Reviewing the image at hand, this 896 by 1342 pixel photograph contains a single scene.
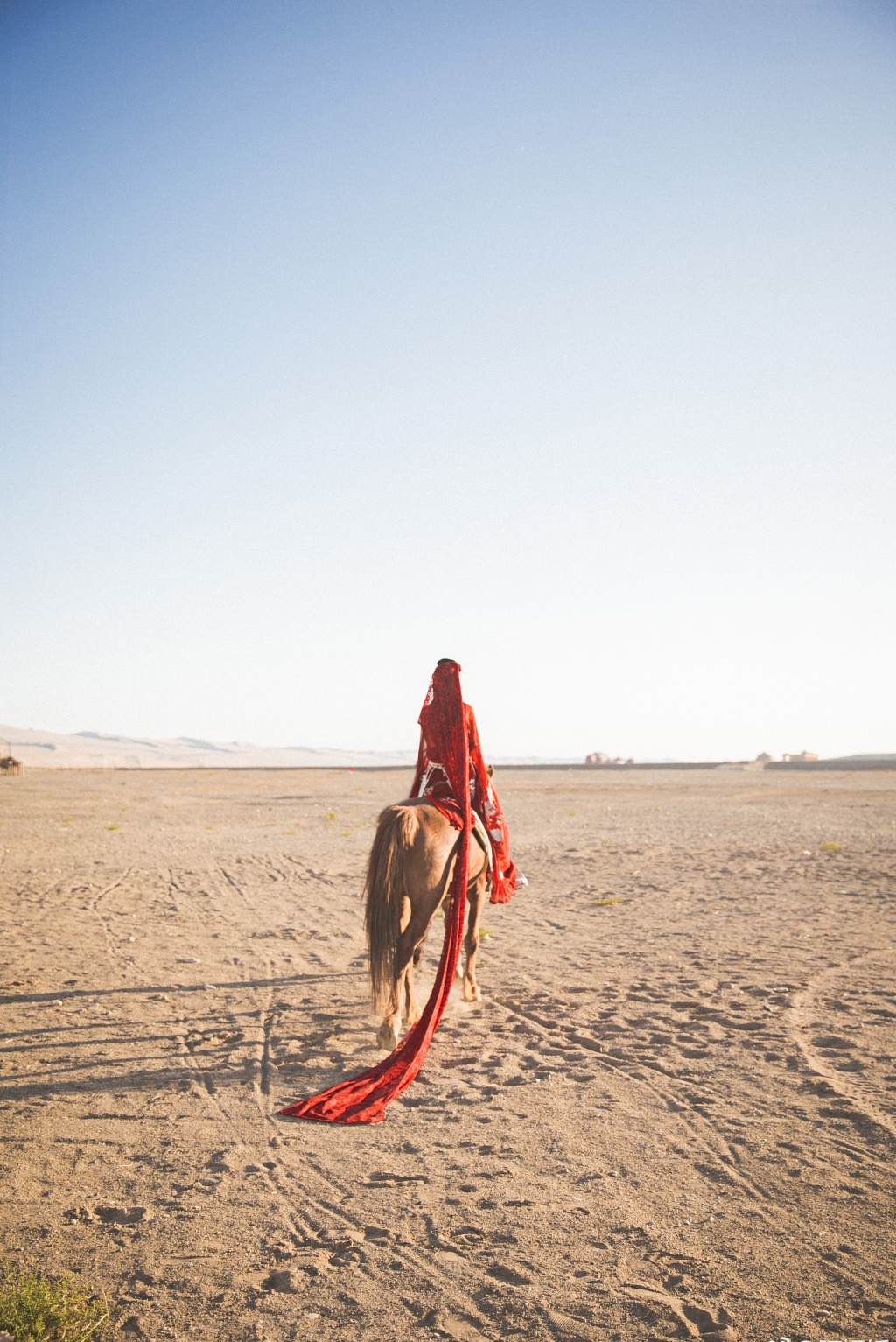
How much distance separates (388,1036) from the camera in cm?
692

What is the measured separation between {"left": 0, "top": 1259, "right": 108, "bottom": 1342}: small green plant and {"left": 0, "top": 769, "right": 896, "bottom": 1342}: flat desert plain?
0.18m

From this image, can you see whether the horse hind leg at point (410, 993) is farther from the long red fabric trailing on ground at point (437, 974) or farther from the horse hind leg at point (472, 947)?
the horse hind leg at point (472, 947)

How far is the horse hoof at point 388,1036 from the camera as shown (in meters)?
6.89

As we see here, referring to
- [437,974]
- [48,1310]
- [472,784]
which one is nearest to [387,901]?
[437,974]

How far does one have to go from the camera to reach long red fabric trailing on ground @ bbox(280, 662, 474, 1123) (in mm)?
5746

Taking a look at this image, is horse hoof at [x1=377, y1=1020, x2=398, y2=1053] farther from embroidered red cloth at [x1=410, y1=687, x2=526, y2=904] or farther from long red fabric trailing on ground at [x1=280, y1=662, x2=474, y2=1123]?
embroidered red cloth at [x1=410, y1=687, x2=526, y2=904]

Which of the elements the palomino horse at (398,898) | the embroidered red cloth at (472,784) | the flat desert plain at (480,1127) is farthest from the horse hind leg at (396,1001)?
the embroidered red cloth at (472,784)

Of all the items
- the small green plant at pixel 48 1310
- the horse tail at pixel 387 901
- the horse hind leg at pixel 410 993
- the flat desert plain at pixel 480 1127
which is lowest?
the flat desert plain at pixel 480 1127

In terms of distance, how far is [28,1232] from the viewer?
4293 millimetres

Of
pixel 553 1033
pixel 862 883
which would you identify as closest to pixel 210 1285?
pixel 553 1033

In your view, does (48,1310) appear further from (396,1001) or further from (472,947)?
(472,947)

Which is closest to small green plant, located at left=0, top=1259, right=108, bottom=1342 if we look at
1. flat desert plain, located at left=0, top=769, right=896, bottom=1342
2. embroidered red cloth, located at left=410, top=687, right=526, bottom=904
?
flat desert plain, located at left=0, top=769, right=896, bottom=1342

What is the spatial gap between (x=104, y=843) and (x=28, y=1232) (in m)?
17.1

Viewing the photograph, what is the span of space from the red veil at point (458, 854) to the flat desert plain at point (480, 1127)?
0.18 metres
